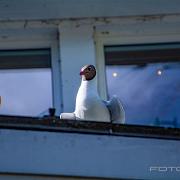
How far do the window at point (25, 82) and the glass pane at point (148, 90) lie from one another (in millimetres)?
481

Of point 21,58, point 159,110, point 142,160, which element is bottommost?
point 142,160

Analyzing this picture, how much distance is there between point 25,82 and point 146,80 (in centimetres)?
91

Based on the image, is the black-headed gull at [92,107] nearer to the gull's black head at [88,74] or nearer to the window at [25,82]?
the gull's black head at [88,74]

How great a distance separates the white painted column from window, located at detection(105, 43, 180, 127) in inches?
11.1

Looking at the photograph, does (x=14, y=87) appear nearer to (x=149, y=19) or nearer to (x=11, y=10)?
(x=11, y=10)

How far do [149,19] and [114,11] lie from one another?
0.29 m

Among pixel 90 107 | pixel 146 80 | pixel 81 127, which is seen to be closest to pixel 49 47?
pixel 146 80

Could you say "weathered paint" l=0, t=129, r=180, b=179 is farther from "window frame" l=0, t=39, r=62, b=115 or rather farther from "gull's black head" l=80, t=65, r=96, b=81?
"window frame" l=0, t=39, r=62, b=115

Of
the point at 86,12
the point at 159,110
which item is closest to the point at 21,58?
the point at 86,12

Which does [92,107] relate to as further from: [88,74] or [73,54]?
[73,54]

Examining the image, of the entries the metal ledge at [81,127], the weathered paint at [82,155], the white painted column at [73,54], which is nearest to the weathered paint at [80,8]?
the white painted column at [73,54]

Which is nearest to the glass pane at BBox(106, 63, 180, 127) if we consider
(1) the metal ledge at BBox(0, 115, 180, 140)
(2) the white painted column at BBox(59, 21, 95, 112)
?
(2) the white painted column at BBox(59, 21, 95, 112)

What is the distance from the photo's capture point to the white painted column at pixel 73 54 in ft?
18.9

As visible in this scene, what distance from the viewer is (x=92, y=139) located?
3480mm
